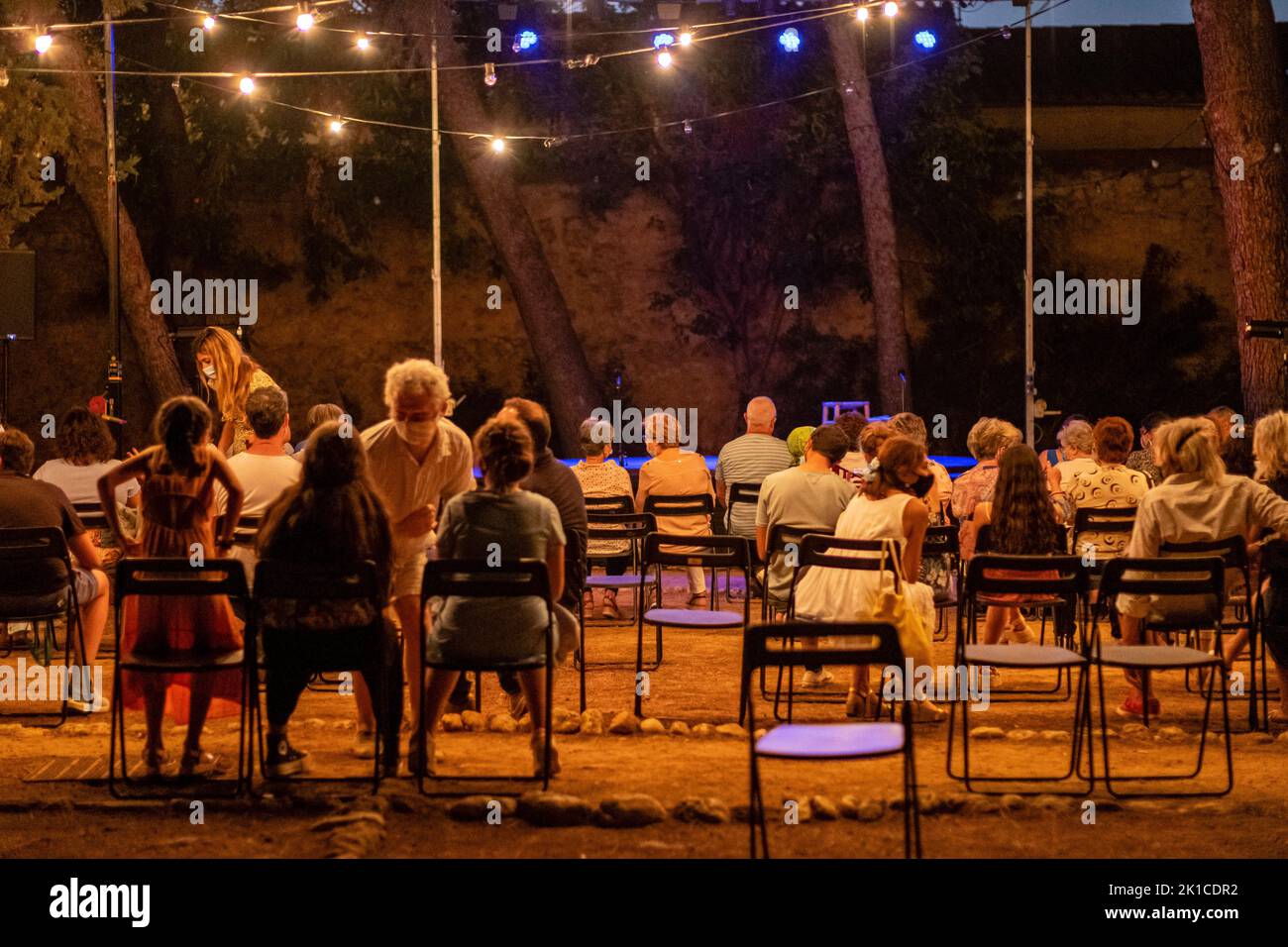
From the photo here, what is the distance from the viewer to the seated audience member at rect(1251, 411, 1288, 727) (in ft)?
21.1

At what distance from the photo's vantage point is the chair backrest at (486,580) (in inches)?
205

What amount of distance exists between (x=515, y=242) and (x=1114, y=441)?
11521 millimetres

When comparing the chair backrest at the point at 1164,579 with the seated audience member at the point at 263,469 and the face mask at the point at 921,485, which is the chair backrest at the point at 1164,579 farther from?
the seated audience member at the point at 263,469

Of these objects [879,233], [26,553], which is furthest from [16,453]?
[879,233]

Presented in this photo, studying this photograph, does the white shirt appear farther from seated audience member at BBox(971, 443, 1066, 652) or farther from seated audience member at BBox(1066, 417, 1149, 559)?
seated audience member at BBox(1066, 417, 1149, 559)

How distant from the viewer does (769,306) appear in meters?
21.2

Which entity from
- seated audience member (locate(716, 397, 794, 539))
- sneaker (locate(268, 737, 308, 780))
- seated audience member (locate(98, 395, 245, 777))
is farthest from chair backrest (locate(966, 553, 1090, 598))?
seated audience member (locate(716, 397, 794, 539))

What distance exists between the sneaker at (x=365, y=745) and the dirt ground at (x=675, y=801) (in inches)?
4.0

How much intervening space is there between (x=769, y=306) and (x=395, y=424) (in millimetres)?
15621

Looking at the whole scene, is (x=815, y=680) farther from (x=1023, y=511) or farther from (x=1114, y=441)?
(x=1114, y=441)

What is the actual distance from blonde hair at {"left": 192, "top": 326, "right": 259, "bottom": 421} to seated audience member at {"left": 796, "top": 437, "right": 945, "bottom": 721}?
321cm

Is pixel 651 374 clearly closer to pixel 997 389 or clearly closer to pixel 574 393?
pixel 574 393

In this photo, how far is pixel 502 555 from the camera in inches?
217
